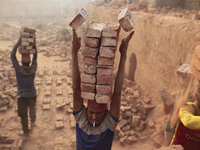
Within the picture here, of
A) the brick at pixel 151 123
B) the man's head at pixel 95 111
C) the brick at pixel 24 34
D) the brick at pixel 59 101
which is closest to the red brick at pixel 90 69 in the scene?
the man's head at pixel 95 111

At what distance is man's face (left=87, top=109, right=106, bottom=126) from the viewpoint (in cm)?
241

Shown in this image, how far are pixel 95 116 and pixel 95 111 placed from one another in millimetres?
72

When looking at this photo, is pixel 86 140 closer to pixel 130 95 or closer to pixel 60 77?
pixel 130 95

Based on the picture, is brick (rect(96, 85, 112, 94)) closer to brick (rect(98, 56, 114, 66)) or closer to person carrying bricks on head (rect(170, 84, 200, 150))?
brick (rect(98, 56, 114, 66))

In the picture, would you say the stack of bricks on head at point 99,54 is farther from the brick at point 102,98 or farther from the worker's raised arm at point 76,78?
the worker's raised arm at point 76,78

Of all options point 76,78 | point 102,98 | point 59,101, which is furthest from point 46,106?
point 102,98

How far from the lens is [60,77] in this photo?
28.8 feet

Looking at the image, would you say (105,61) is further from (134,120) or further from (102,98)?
(134,120)

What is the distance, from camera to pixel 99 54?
217 centimetres

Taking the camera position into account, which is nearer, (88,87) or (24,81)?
(88,87)

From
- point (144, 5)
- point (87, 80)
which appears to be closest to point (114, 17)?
point (144, 5)

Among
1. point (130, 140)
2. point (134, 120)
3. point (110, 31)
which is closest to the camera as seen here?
point (110, 31)

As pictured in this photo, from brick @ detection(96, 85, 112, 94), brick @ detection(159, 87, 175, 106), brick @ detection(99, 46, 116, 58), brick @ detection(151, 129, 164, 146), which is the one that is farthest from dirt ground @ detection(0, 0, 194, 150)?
brick @ detection(99, 46, 116, 58)

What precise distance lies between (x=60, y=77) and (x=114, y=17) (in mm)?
4364
